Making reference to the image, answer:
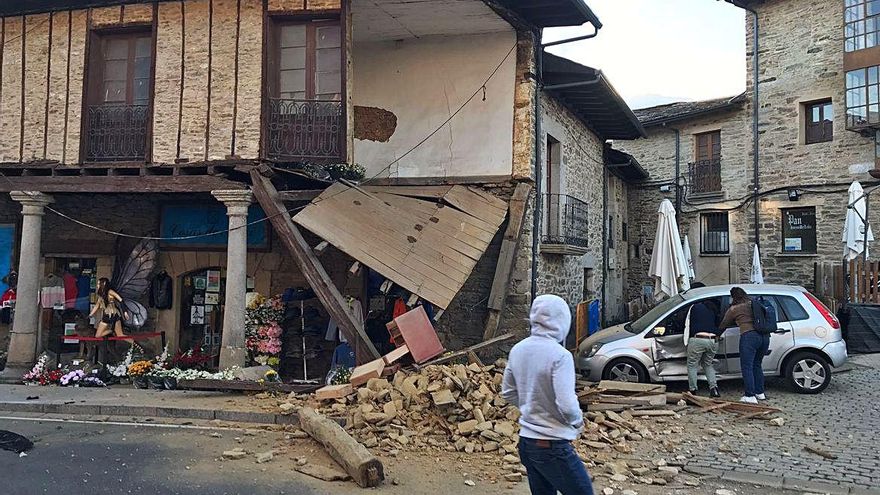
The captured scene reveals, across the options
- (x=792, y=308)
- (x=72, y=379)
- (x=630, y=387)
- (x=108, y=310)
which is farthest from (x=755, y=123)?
(x=72, y=379)

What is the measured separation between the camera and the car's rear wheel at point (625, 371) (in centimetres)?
884

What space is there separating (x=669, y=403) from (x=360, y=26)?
7.64 metres

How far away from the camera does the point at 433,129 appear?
34.7 ft

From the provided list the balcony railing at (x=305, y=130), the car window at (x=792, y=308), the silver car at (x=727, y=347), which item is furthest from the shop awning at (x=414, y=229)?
the car window at (x=792, y=308)

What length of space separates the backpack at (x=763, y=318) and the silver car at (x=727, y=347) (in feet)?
1.89

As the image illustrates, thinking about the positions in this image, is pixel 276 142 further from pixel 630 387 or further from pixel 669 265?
pixel 669 265

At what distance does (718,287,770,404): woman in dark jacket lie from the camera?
7.94m

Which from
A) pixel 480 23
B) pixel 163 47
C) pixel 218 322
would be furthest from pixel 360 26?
pixel 218 322

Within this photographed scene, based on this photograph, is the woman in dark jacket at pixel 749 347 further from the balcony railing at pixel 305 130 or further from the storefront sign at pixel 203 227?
the storefront sign at pixel 203 227

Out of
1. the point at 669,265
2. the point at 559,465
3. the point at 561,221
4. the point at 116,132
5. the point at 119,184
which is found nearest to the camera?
the point at 559,465

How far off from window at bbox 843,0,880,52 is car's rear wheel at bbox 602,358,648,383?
13.4 metres

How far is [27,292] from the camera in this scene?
31.8ft

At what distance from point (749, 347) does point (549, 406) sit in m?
5.85

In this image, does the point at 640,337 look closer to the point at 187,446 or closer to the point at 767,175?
the point at 187,446
